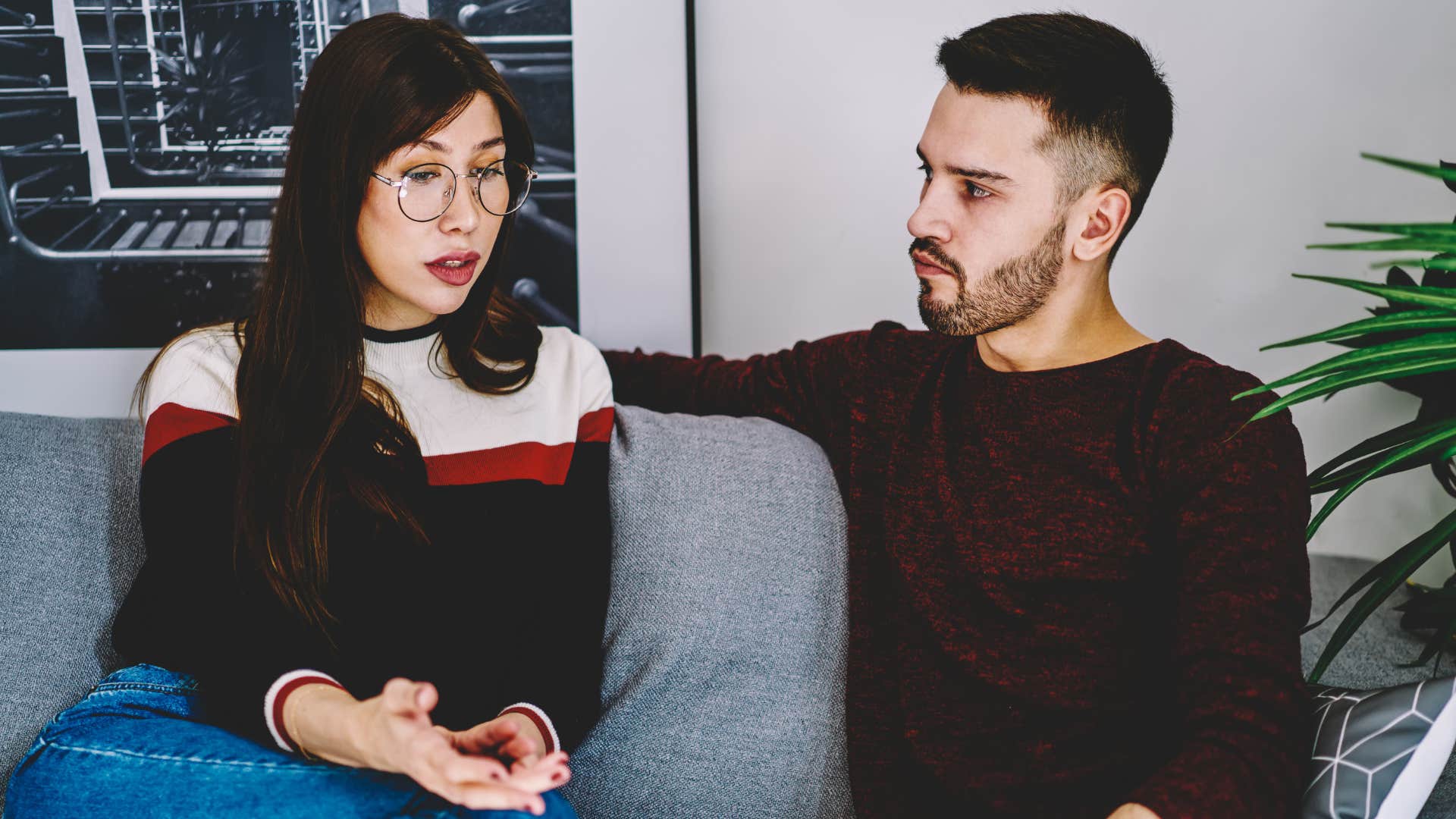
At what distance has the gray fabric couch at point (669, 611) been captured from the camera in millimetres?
1282

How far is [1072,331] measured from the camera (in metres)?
1.33

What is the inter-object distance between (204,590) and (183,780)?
0.24 meters

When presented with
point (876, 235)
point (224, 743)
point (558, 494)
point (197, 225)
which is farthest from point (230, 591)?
point (876, 235)

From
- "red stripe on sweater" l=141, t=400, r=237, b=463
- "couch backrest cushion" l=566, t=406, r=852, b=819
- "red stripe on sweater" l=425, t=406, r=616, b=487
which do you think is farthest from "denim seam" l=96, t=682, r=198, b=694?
"couch backrest cushion" l=566, t=406, r=852, b=819

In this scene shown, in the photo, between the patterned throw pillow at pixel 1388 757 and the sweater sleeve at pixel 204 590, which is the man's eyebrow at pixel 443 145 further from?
the patterned throw pillow at pixel 1388 757

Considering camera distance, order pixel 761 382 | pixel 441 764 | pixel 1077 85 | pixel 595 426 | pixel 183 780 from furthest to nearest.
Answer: pixel 761 382 → pixel 595 426 → pixel 1077 85 → pixel 183 780 → pixel 441 764

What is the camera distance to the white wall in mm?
1768

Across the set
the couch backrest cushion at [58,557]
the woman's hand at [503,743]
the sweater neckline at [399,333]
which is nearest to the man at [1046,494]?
the woman's hand at [503,743]

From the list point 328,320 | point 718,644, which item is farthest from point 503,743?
point 328,320

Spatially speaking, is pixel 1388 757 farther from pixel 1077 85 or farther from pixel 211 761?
pixel 211 761

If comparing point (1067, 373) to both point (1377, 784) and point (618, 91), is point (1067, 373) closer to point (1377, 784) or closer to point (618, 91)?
point (1377, 784)

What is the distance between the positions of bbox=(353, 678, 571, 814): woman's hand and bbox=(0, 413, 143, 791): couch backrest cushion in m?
0.60

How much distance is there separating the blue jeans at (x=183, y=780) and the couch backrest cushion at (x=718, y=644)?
236mm

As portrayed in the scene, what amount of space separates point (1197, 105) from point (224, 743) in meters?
1.76
